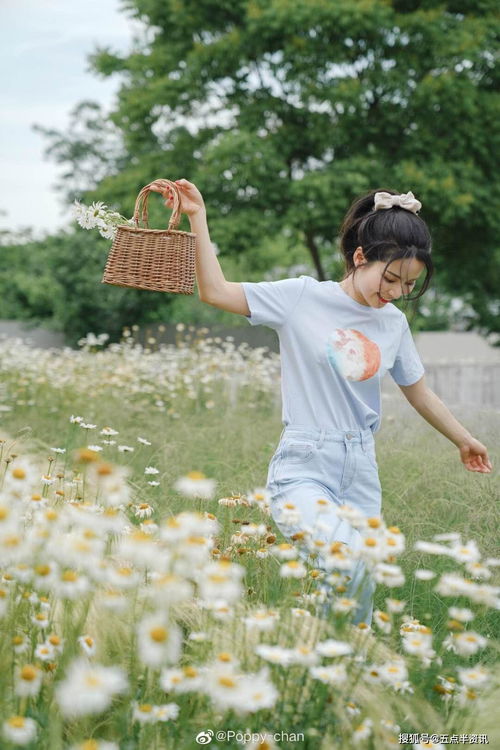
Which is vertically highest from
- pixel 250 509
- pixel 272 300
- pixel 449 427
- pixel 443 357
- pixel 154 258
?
pixel 154 258

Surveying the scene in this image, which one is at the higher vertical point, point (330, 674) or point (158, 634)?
point (158, 634)

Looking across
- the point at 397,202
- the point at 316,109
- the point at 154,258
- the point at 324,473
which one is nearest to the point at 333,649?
the point at 324,473

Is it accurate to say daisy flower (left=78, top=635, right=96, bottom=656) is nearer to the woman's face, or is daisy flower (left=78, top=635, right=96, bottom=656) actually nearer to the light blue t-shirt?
the light blue t-shirt

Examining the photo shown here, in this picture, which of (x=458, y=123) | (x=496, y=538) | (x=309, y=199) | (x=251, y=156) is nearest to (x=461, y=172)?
(x=458, y=123)

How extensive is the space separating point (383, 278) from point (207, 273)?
0.61m

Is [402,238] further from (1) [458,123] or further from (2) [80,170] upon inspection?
(2) [80,170]

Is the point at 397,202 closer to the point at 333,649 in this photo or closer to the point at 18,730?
the point at 333,649

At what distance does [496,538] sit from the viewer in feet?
12.3

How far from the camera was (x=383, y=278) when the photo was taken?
2.82 m

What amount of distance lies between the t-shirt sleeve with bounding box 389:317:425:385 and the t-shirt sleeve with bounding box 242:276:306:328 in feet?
1.68

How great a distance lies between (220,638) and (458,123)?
1449cm

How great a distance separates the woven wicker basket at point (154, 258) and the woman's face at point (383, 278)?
609 millimetres

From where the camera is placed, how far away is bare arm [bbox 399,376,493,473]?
3.16 metres

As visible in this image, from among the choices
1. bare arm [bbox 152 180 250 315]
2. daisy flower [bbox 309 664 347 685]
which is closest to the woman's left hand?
bare arm [bbox 152 180 250 315]
